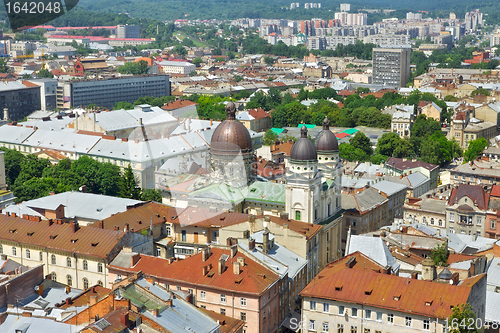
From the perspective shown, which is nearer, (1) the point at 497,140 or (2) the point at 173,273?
(2) the point at 173,273

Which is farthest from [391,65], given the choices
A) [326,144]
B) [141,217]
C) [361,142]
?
[141,217]

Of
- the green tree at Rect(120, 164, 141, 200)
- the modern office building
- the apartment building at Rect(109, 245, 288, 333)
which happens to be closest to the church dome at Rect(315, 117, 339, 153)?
the apartment building at Rect(109, 245, 288, 333)

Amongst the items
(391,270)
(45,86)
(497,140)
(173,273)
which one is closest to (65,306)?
(173,273)

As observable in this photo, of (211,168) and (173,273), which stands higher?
(211,168)

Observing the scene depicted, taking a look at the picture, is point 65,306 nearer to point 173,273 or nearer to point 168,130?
point 173,273

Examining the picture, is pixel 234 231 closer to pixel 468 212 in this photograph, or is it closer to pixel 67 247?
pixel 67 247

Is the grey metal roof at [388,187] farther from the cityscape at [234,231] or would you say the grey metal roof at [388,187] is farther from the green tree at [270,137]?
the green tree at [270,137]

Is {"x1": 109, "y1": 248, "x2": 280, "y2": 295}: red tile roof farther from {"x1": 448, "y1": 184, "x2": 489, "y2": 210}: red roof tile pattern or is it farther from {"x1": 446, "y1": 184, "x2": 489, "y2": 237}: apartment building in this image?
{"x1": 448, "y1": 184, "x2": 489, "y2": 210}: red roof tile pattern
